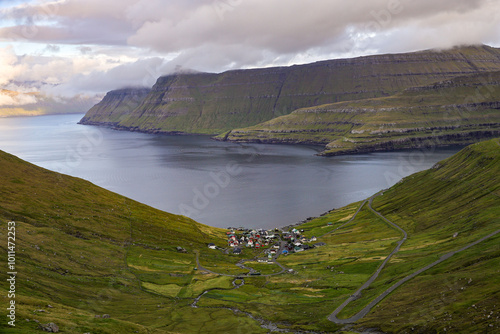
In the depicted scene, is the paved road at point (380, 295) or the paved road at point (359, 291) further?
the paved road at point (380, 295)

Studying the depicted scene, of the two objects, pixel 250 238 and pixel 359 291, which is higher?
pixel 250 238

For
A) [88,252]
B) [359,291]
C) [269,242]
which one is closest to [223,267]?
[88,252]

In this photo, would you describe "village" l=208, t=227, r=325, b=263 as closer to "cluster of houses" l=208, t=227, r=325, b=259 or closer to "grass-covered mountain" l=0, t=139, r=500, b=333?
"cluster of houses" l=208, t=227, r=325, b=259

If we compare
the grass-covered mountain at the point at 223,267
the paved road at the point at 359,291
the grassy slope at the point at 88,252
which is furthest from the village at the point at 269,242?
the paved road at the point at 359,291

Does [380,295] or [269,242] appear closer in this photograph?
[380,295]

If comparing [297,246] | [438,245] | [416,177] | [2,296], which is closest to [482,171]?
[416,177]

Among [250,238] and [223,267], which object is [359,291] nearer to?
[223,267]

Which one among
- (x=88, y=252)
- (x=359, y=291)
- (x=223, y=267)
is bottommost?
(x=359, y=291)

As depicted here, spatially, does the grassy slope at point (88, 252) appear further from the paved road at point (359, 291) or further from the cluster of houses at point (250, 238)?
the paved road at point (359, 291)
